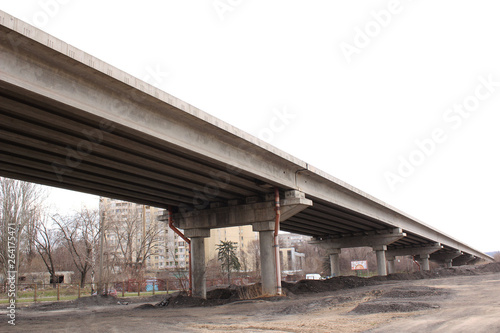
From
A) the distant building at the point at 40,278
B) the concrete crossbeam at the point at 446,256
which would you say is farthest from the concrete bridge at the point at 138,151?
the concrete crossbeam at the point at 446,256

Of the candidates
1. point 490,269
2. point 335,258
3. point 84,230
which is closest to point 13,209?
point 84,230

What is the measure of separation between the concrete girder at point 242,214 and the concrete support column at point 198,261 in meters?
0.43

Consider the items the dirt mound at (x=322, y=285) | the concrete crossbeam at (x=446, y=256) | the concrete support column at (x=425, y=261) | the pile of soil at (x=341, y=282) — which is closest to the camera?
the dirt mound at (x=322, y=285)

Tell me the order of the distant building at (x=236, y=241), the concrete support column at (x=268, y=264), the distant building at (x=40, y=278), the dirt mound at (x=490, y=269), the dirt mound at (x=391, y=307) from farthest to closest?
1. the distant building at (x=236, y=241)
2. the distant building at (x=40, y=278)
3. the dirt mound at (x=490, y=269)
4. the concrete support column at (x=268, y=264)
5. the dirt mound at (x=391, y=307)

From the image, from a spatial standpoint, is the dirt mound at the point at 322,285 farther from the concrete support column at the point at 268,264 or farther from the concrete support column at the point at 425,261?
the concrete support column at the point at 425,261

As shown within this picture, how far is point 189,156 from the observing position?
1606 cm

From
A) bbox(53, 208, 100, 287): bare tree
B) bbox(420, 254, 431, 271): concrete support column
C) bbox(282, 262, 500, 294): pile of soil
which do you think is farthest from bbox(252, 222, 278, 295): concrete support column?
bbox(420, 254, 431, 271): concrete support column

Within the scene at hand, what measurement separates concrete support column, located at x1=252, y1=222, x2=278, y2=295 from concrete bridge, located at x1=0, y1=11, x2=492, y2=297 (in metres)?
0.05

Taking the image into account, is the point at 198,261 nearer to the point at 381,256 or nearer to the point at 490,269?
the point at 381,256

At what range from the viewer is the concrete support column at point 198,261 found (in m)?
22.8

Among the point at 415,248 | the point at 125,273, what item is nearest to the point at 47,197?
the point at 125,273

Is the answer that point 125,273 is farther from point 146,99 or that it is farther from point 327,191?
point 146,99

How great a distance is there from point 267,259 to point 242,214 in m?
2.89

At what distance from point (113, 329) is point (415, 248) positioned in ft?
184
